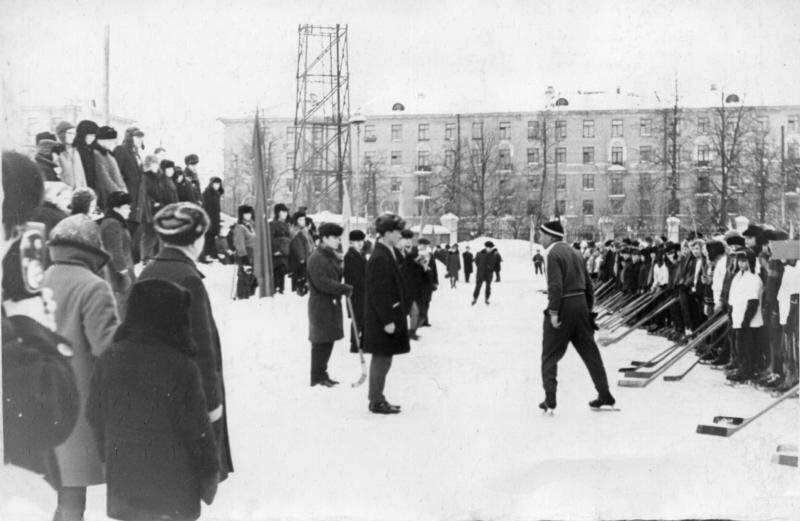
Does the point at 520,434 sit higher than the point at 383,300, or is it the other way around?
the point at 383,300

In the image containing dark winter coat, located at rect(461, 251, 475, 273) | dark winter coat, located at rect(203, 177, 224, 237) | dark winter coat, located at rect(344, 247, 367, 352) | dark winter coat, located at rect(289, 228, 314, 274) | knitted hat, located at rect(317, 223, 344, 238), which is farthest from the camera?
dark winter coat, located at rect(461, 251, 475, 273)

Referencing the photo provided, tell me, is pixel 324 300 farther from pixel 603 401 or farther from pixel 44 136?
pixel 44 136

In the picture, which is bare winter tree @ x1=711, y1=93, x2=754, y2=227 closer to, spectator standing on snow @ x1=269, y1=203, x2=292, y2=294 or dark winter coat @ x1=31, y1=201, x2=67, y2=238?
spectator standing on snow @ x1=269, y1=203, x2=292, y2=294

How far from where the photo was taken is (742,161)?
6309mm

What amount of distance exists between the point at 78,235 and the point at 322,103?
6.99ft

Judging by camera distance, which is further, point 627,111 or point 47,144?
point 627,111

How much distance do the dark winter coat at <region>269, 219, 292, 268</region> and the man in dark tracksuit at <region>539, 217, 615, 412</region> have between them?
6.86 feet

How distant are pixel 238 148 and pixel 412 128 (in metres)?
1.41

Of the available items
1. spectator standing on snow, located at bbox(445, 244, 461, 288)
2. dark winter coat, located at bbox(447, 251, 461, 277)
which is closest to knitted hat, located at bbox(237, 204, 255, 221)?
spectator standing on snow, located at bbox(445, 244, 461, 288)

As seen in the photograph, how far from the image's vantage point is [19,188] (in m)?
4.59

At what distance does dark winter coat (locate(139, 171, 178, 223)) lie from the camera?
4.60 m

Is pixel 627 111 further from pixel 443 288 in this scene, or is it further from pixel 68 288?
pixel 443 288

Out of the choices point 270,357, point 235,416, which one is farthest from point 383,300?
point 235,416

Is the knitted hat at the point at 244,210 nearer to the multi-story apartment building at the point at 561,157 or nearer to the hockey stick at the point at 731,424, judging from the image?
the multi-story apartment building at the point at 561,157
